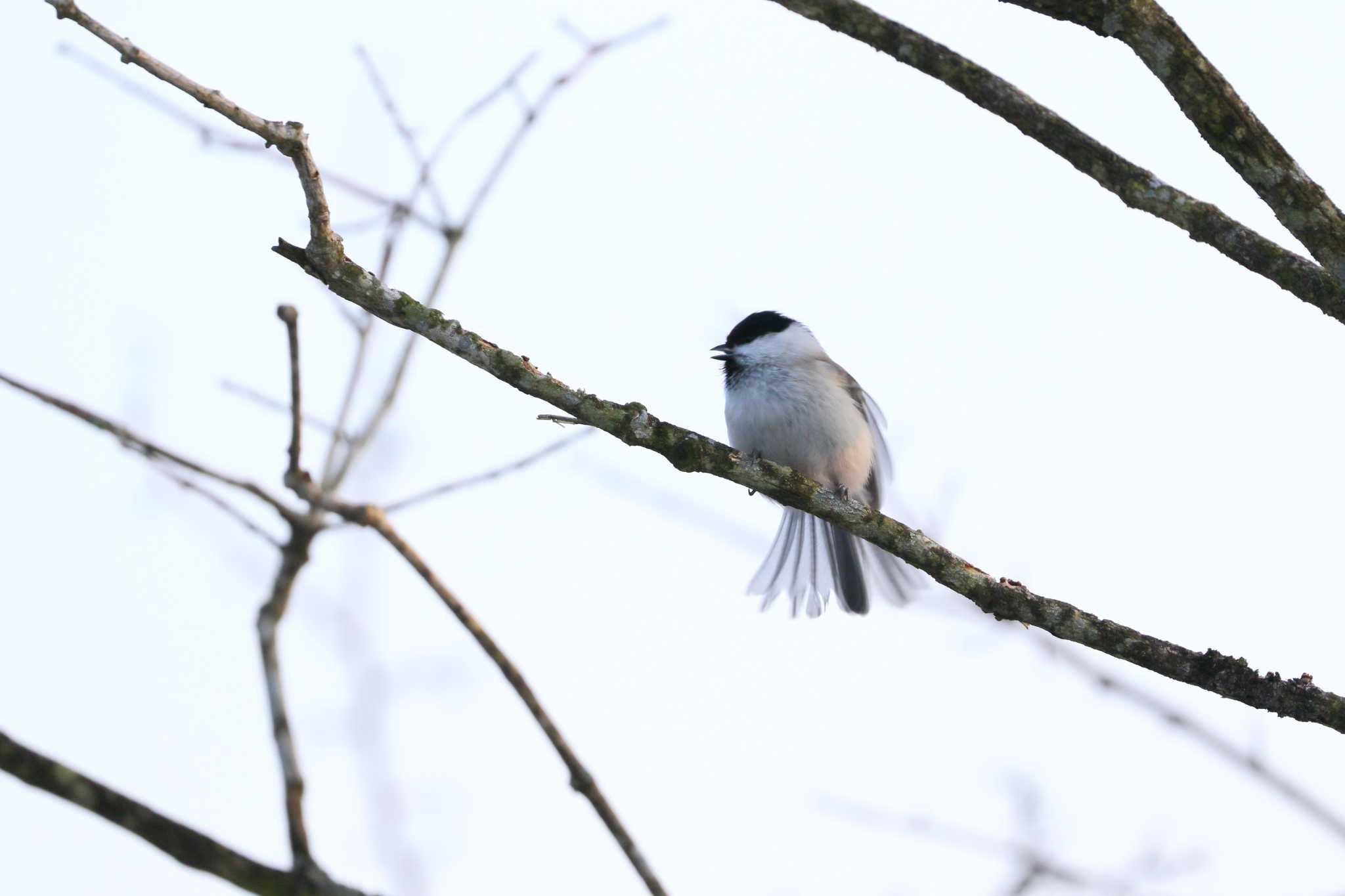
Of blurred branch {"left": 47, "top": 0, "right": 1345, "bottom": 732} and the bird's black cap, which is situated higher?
the bird's black cap

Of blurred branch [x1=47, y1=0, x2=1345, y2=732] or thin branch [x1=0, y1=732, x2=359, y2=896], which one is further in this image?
blurred branch [x1=47, y1=0, x2=1345, y2=732]

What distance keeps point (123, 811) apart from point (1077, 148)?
2.26 metres

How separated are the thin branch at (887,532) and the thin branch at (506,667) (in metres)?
0.56

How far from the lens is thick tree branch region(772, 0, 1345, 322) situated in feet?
9.17

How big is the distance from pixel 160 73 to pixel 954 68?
1.65 meters

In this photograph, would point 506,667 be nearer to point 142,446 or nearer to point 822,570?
point 142,446

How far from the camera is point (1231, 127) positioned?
270 centimetres

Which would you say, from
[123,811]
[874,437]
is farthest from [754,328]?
[123,811]

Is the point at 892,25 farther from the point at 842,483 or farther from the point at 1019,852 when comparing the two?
the point at 842,483

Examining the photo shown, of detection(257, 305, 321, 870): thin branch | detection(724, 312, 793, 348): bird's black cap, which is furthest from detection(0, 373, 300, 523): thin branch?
detection(724, 312, 793, 348): bird's black cap

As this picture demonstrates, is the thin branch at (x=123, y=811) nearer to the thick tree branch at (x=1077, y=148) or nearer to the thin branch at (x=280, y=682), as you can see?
the thin branch at (x=280, y=682)

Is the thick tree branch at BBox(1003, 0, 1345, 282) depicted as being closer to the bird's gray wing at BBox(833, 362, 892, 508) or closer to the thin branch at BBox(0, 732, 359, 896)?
the thin branch at BBox(0, 732, 359, 896)

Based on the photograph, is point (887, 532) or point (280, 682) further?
point (887, 532)

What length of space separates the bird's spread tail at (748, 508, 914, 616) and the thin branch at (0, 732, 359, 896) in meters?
3.68
